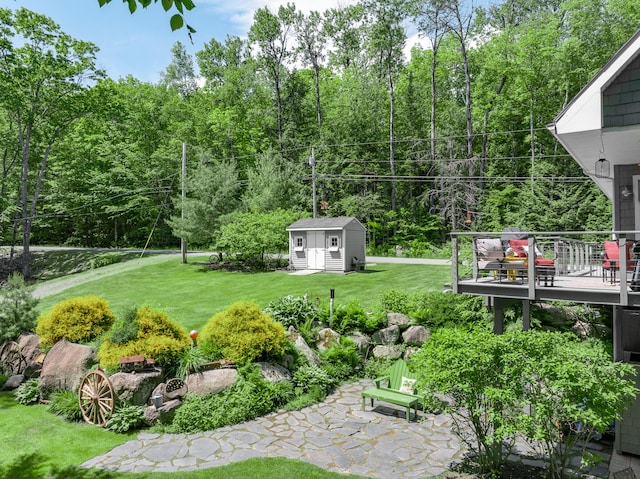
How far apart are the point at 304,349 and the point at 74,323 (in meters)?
5.60

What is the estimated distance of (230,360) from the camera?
9.20m

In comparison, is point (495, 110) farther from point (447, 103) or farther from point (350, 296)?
point (350, 296)

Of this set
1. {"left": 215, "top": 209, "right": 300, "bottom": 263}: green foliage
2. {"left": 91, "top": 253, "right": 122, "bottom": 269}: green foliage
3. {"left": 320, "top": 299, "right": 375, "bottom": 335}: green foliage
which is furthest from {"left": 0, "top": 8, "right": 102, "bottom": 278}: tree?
{"left": 320, "top": 299, "right": 375, "bottom": 335}: green foliage

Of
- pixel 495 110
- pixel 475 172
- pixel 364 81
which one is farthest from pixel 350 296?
pixel 364 81

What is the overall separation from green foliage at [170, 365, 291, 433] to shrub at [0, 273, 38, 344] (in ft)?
21.6

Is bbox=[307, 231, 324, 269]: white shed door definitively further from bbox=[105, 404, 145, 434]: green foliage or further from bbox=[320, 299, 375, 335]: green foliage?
bbox=[105, 404, 145, 434]: green foliage

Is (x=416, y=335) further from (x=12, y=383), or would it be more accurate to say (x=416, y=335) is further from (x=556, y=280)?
(x=12, y=383)

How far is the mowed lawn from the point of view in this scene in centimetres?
1556

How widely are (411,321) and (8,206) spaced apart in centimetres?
3104

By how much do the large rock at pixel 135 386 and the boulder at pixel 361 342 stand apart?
5034 mm

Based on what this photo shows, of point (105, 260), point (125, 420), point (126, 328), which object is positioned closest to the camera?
point (125, 420)

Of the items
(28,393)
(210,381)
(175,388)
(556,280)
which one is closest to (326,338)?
(210,381)

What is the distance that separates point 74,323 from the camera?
10.7m

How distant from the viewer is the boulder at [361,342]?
1145cm
